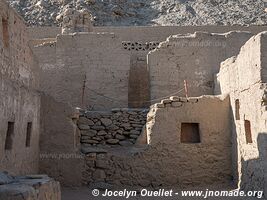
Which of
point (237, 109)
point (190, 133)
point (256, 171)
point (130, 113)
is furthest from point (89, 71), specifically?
point (256, 171)

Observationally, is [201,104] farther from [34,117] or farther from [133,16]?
[133,16]

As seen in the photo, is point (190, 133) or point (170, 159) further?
point (190, 133)

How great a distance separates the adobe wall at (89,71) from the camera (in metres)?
13.2

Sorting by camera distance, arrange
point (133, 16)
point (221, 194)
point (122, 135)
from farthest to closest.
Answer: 1. point (133, 16)
2. point (122, 135)
3. point (221, 194)

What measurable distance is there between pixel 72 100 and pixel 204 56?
176 inches

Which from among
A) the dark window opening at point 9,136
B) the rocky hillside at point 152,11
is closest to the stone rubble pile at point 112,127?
the dark window opening at point 9,136

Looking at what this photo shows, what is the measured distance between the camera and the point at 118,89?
13.3 metres

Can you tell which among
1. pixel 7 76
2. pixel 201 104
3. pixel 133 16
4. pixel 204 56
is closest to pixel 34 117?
pixel 7 76

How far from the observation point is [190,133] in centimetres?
1064

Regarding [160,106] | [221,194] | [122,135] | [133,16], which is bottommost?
[221,194]

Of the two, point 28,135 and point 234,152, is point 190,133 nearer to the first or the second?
point 234,152

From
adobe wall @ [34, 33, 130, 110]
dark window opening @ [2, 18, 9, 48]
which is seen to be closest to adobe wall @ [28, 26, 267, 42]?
adobe wall @ [34, 33, 130, 110]

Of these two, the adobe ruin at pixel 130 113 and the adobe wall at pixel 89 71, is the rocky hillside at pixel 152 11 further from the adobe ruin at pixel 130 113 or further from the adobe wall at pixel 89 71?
the adobe wall at pixel 89 71

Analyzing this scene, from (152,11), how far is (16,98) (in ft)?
83.0
